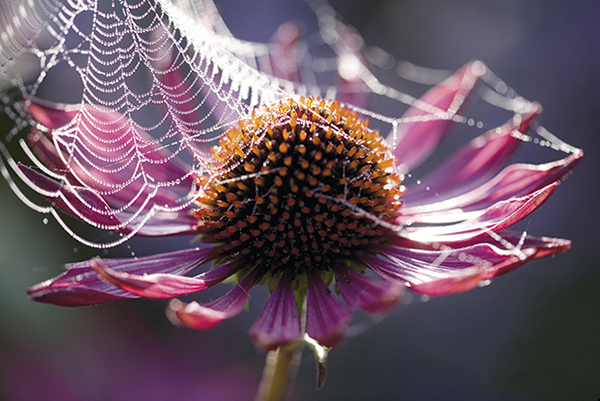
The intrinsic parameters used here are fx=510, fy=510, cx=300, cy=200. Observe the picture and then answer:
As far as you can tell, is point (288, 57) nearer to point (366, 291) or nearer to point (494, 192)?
point (494, 192)

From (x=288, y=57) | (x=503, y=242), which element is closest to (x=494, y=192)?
(x=503, y=242)

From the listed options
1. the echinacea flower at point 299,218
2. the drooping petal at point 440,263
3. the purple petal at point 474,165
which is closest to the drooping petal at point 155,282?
the echinacea flower at point 299,218

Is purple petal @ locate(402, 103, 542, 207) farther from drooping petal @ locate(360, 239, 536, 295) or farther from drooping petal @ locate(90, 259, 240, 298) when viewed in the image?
drooping petal @ locate(90, 259, 240, 298)

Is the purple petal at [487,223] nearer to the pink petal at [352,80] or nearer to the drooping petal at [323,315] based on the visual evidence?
the drooping petal at [323,315]

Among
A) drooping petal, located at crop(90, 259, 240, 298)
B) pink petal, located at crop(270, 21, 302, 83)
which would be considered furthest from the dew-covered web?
drooping petal, located at crop(90, 259, 240, 298)

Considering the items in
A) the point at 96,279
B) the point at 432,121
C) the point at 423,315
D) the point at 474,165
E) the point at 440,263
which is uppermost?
the point at 432,121

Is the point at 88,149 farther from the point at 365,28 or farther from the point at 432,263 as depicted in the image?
the point at 365,28

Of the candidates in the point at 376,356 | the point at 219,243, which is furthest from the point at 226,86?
the point at 376,356
